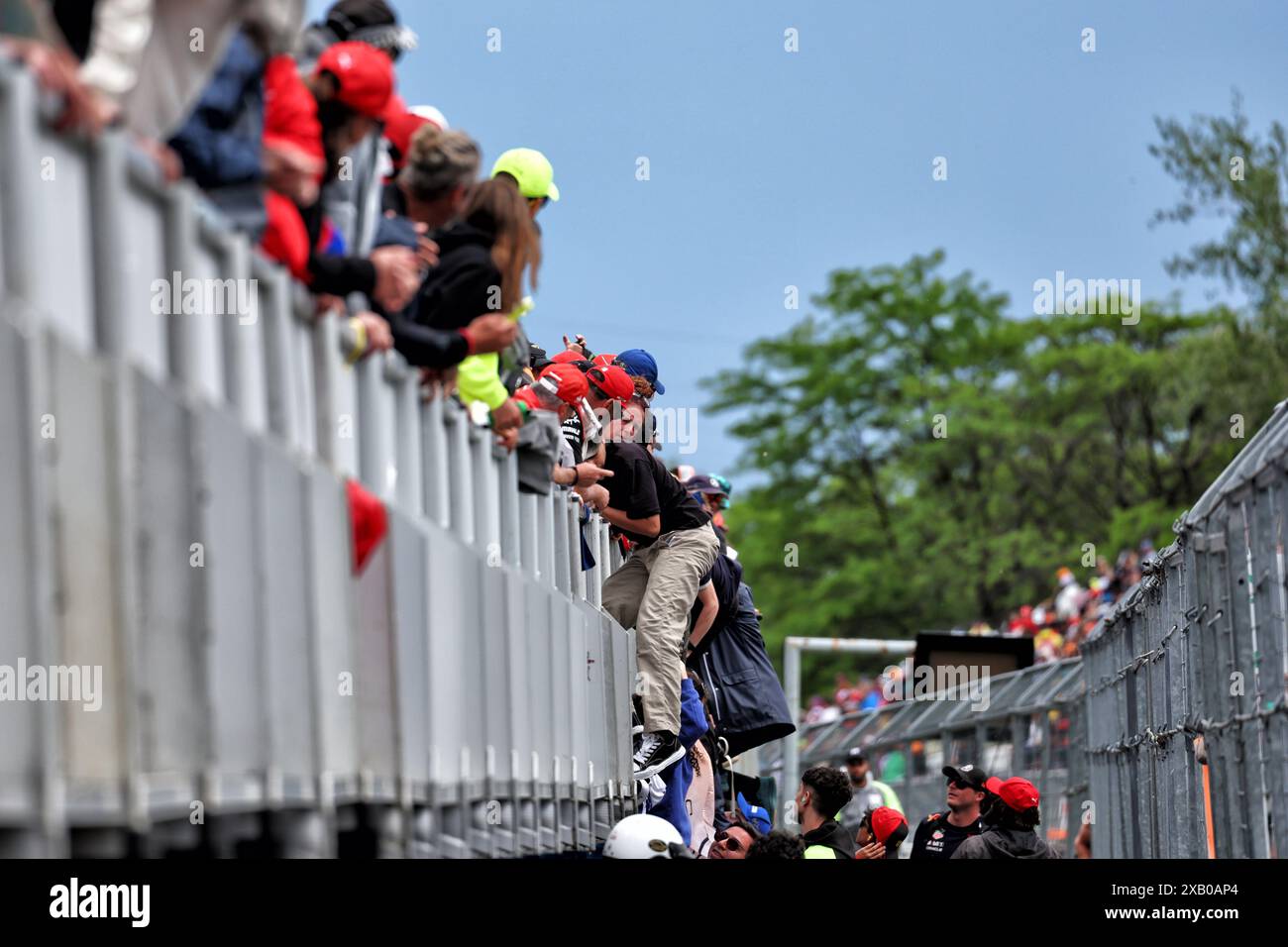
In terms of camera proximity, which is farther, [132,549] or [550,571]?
[550,571]

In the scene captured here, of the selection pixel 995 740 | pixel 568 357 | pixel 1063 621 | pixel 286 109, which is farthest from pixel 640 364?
pixel 1063 621

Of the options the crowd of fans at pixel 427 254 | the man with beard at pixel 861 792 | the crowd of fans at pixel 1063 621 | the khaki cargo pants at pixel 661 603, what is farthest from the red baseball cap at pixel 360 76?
the crowd of fans at pixel 1063 621

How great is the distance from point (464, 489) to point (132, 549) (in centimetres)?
313

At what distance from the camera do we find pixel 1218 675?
27.1 ft

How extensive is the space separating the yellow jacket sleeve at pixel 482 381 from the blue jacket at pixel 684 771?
11.6 ft

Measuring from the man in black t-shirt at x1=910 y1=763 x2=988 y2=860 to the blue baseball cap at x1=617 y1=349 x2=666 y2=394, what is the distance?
2.81 metres

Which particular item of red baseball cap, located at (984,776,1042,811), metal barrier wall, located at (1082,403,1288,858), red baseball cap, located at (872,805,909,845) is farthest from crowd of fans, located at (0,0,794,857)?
metal barrier wall, located at (1082,403,1288,858)

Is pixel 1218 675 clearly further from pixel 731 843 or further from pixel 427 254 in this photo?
pixel 427 254

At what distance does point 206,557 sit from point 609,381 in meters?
5.89

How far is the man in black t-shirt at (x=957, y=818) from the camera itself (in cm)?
1207
